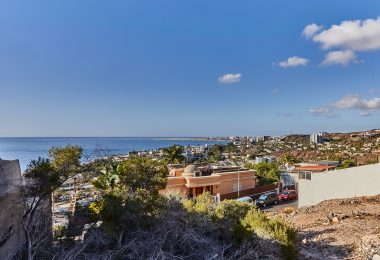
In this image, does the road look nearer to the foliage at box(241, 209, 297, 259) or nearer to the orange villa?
the orange villa

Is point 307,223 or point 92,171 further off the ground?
point 92,171

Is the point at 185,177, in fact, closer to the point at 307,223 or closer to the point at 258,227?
the point at 307,223

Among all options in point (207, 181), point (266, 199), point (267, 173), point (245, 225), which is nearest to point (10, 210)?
point (245, 225)

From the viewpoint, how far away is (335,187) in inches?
1039

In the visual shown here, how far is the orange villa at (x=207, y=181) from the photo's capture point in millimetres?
30594

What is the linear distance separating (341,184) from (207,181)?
34.7 feet

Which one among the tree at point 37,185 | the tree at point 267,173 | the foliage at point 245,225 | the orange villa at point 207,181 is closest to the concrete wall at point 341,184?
the orange villa at point 207,181

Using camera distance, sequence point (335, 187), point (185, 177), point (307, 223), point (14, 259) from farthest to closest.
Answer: point (185, 177) → point (335, 187) → point (307, 223) → point (14, 259)

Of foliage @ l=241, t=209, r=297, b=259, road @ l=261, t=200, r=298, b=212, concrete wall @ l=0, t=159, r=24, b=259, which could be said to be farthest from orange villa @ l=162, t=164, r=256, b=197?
concrete wall @ l=0, t=159, r=24, b=259

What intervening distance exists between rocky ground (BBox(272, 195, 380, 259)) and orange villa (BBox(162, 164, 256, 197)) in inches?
346

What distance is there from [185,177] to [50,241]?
67.8 ft

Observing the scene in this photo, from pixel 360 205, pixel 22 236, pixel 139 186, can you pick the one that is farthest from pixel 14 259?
pixel 360 205

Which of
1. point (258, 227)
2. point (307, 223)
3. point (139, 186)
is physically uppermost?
point (139, 186)

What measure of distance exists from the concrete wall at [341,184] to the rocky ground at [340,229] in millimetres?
1184
